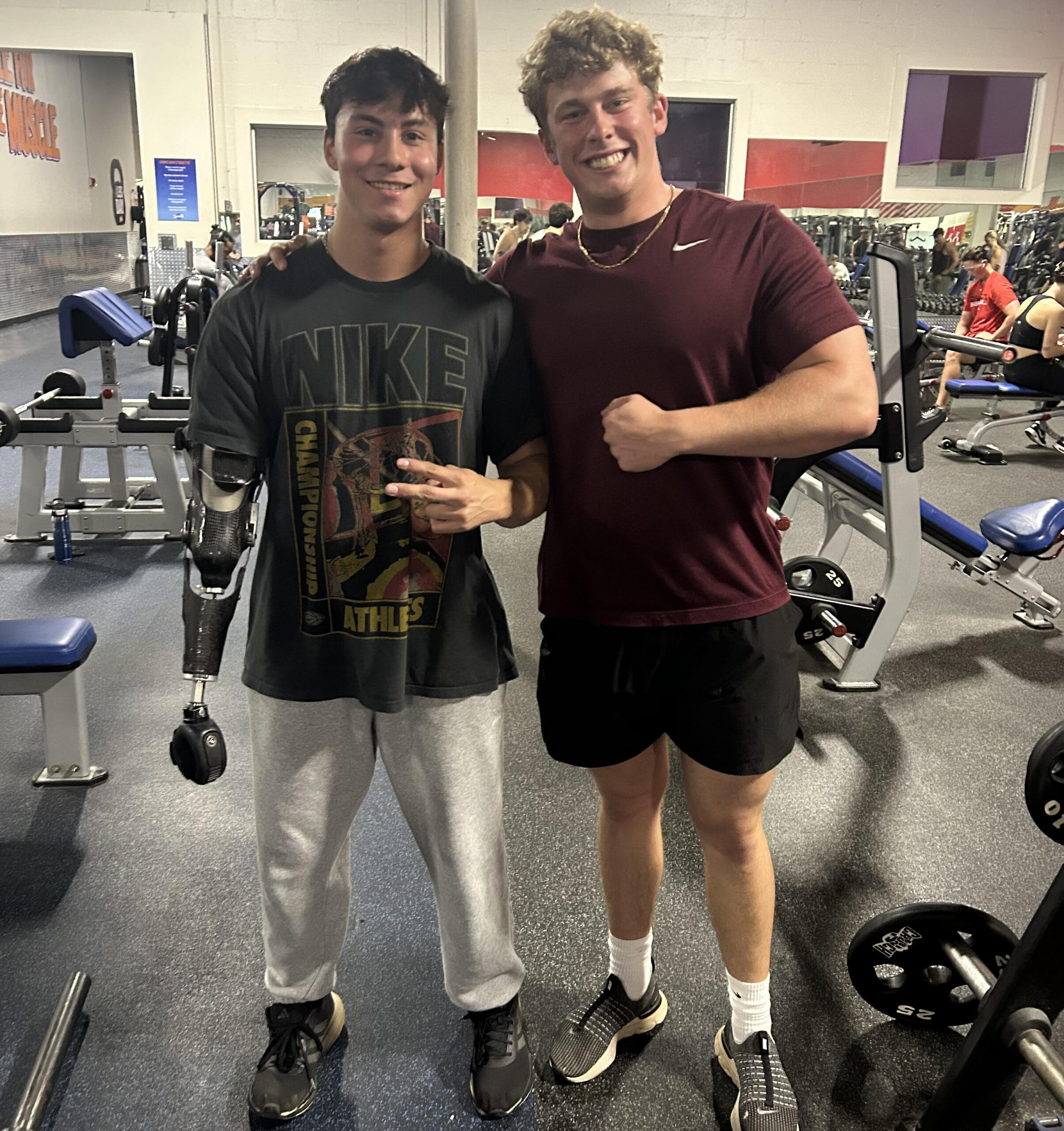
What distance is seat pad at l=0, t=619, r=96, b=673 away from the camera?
2.20 meters

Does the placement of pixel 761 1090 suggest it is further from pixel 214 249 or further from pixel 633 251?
pixel 214 249

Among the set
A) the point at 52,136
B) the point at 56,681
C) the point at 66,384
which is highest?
the point at 52,136

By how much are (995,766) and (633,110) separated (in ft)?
7.19

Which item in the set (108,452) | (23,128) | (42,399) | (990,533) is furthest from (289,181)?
(990,533)

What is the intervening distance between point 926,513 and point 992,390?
4.40m

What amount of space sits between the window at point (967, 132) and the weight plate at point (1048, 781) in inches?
428

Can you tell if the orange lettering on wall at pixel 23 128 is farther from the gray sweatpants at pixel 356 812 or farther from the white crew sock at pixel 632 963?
the white crew sock at pixel 632 963

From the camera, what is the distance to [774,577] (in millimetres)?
1335

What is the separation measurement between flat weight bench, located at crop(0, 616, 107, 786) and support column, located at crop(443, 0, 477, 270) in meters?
2.00

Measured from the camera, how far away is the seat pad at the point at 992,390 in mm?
6711

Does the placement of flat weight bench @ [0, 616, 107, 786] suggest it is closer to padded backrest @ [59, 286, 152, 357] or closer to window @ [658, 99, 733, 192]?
padded backrest @ [59, 286, 152, 357]

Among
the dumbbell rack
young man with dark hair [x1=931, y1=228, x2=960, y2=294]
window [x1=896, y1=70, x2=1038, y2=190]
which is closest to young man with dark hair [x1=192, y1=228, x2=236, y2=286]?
the dumbbell rack

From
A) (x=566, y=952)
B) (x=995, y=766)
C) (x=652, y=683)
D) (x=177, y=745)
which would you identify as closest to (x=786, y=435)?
(x=652, y=683)

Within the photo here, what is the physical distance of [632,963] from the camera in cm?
159
